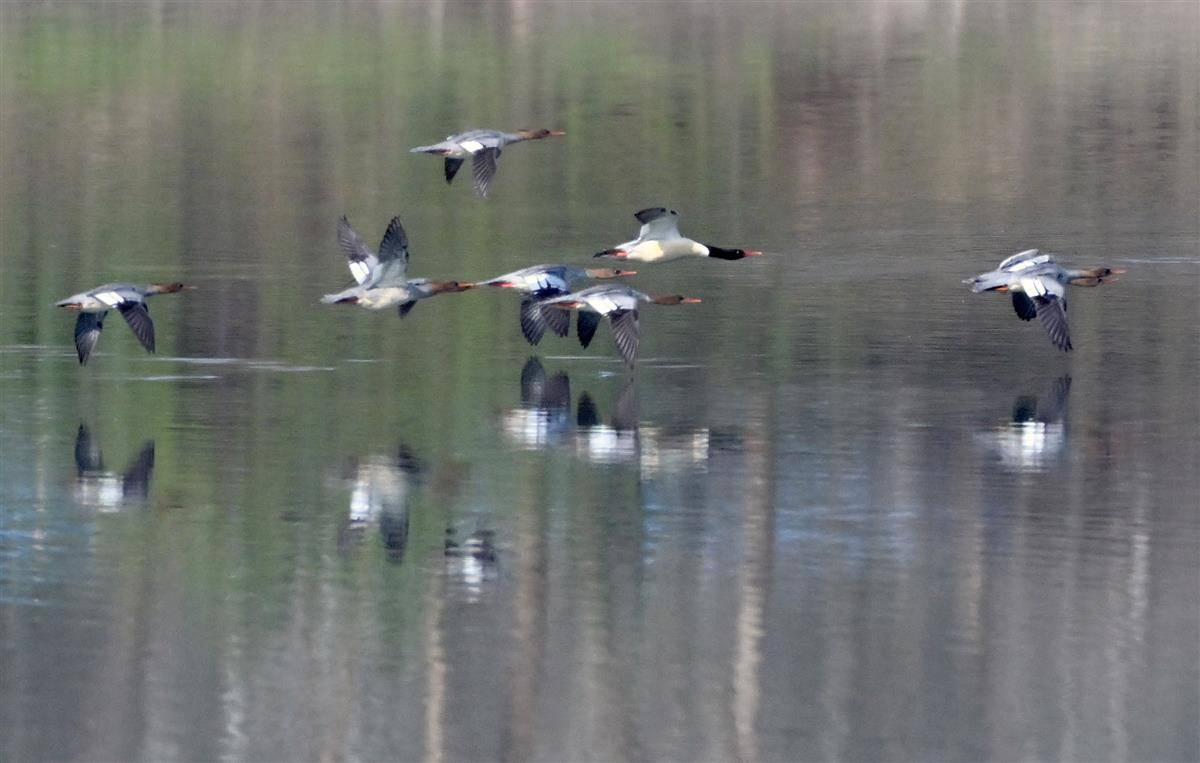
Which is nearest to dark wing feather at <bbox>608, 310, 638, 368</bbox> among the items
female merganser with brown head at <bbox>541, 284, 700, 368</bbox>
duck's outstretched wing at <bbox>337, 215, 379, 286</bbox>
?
female merganser with brown head at <bbox>541, 284, 700, 368</bbox>

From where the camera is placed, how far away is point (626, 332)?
2008cm

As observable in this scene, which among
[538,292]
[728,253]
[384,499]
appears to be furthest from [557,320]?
[384,499]

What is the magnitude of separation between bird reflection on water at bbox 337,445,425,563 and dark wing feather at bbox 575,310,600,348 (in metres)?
3.13

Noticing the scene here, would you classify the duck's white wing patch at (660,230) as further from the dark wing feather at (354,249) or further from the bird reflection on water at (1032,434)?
the bird reflection on water at (1032,434)

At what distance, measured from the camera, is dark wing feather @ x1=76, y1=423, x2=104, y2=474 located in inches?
A: 697

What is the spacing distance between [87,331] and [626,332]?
178 inches

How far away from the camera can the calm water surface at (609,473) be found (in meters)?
12.7

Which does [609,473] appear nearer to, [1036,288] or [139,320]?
[139,320]

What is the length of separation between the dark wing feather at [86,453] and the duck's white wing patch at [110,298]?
156 cm

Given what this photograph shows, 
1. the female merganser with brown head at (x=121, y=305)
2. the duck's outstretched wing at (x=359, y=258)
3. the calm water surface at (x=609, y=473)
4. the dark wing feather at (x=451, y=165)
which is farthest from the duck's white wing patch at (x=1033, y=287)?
the female merganser with brown head at (x=121, y=305)

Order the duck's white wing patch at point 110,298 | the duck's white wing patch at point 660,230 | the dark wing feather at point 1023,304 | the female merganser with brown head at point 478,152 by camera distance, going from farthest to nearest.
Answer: the female merganser with brown head at point 478,152
the duck's white wing patch at point 660,230
the dark wing feather at point 1023,304
the duck's white wing patch at point 110,298

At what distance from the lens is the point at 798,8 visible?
222 feet

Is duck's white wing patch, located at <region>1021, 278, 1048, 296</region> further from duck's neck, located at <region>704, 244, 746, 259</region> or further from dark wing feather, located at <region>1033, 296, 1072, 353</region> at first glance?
duck's neck, located at <region>704, 244, 746, 259</region>

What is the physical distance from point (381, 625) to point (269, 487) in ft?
11.0
